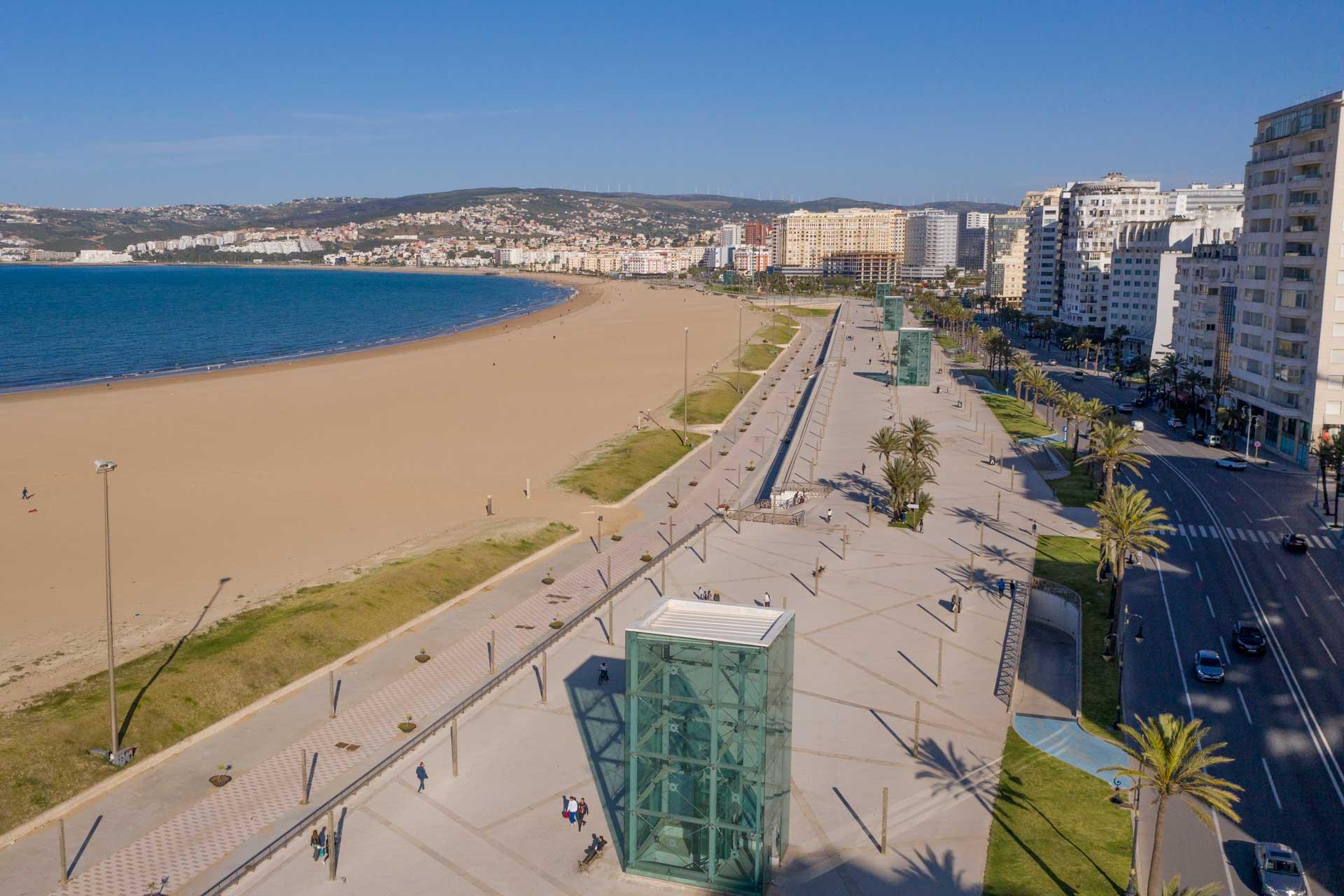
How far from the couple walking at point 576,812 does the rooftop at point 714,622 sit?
4125mm

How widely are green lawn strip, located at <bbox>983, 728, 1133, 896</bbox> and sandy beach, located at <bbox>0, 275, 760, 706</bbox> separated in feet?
78.0

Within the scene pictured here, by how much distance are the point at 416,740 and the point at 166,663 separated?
9.48 meters

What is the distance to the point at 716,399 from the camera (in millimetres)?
81938

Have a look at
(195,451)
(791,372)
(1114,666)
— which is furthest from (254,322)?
(1114,666)

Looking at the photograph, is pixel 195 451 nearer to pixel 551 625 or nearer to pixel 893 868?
pixel 551 625

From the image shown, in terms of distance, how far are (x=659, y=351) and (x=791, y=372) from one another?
787 inches

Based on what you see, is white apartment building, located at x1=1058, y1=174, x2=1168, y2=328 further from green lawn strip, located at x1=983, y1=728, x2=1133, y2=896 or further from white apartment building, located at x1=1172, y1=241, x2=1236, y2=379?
green lawn strip, located at x1=983, y1=728, x2=1133, y2=896

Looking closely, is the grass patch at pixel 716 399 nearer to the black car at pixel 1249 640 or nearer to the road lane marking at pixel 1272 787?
the black car at pixel 1249 640

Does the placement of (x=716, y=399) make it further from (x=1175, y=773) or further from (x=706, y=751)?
(x=1175, y=773)

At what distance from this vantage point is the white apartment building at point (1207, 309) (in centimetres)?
7356

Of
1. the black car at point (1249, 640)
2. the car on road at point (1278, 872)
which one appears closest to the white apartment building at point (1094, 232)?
the black car at point (1249, 640)

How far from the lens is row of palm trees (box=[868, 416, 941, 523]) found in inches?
1807

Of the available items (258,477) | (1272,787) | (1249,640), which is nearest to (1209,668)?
(1249,640)

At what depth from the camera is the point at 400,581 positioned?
120 feet
